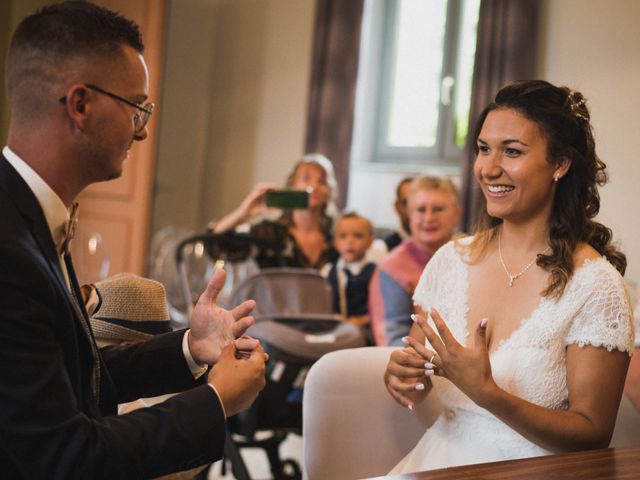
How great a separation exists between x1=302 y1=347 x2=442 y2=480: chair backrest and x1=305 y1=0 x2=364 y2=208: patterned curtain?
4.05 metres

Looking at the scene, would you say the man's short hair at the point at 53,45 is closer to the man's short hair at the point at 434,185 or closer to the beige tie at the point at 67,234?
the beige tie at the point at 67,234

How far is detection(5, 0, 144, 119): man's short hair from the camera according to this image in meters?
1.29

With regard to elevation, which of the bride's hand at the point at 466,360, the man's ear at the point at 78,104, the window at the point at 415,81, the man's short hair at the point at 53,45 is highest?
the window at the point at 415,81

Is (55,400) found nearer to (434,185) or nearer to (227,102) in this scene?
(434,185)

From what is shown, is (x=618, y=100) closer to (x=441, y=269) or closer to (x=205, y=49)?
(x=441, y=269)

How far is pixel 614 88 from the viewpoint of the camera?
178 inches

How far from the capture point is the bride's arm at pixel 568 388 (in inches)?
62.5

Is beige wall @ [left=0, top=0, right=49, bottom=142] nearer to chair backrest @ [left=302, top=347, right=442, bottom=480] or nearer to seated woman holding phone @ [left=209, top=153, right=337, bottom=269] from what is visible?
seated woman holding phone @ [left=209, top=153, right=337, bottom=269]

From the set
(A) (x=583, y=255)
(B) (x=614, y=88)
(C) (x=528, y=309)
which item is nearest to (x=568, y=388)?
(C) (x=528, y=309)

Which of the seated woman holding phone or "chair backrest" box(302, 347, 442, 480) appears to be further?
the seated woman holding phone

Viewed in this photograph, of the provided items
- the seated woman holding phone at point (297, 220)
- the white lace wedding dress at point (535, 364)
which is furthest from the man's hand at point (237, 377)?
the seated woman holding phone at point (297, 220)

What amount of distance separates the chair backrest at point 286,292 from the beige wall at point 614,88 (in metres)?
1.80

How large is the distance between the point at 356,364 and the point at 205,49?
18.6ft

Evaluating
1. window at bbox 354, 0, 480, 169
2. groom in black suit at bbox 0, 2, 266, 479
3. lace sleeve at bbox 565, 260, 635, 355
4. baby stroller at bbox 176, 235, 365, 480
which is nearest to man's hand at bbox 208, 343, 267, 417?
groom in black suit at bbox 0, 2, 266, 479
